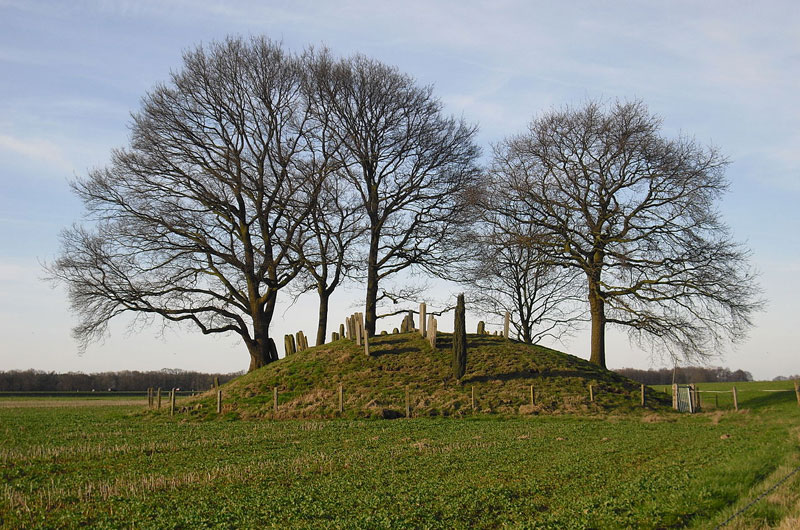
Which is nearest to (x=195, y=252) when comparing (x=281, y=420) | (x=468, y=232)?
(x=281, y=420)

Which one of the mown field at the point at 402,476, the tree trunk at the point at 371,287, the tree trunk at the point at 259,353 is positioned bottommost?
the mown field at the point at 402,476

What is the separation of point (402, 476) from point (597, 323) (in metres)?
27.8

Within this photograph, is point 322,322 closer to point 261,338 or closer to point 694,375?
point 261,338

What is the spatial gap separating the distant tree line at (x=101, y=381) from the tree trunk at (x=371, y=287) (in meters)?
40.1

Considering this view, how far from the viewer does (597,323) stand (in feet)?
130

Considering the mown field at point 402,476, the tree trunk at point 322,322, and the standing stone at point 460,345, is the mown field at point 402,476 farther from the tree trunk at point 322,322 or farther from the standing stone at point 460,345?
the tree trunk at point 322,322

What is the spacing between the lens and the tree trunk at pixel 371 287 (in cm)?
4097

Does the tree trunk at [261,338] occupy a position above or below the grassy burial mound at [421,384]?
above

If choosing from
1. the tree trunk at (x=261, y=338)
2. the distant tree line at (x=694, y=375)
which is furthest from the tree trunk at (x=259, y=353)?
the distant tree line at (x=694, y=375)

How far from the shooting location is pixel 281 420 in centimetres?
3056

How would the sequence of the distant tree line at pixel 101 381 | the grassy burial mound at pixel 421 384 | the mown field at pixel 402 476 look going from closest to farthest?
the mown field at pixel 402 476
the grassy burial mound at pixel 421 384
the distant tree line at pixel 101 381

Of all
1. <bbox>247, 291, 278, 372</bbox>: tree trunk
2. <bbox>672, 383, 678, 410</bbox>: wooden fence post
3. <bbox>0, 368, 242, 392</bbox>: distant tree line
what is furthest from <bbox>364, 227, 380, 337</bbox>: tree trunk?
<bbox>0, 368, 242, 392</bbox>: distant tree line

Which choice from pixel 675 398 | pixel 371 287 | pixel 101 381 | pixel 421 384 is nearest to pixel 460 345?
pixel 421 384

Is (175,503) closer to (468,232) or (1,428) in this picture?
(1,428)
